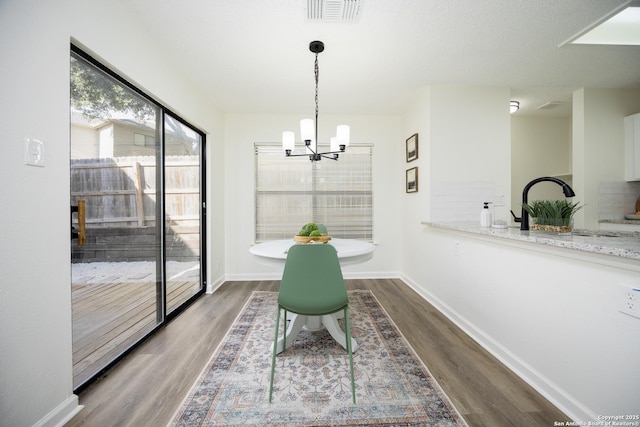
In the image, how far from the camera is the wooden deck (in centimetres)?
156

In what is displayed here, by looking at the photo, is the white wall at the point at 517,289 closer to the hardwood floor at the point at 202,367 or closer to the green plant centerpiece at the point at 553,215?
the hardwood floor at the point at 202,367

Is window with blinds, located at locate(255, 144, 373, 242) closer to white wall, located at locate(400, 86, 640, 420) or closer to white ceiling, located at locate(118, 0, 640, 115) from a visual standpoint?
white ceiling, located at locate(118, 0, 640, 115)

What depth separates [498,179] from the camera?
2.96 metres

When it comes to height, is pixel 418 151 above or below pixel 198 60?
below

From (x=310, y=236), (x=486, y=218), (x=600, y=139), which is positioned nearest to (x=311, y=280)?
(x=310, y=236)

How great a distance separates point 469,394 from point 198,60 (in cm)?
332

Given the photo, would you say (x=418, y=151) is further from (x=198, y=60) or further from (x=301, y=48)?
(x=198, y=60)

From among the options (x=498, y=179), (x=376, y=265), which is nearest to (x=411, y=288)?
(x=376, y=265)

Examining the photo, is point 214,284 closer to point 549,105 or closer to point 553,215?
point 553,215

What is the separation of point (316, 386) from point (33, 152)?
6.17 ft

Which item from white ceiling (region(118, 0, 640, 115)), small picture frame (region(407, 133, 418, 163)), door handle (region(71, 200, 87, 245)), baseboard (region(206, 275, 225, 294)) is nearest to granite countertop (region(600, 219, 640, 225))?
white ceiling (region(118, 0, 640, 115))

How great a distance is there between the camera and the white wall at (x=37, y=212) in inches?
41.4

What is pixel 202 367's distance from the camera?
1723 millimetres

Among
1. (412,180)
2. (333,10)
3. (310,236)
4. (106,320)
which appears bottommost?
(106,320)
